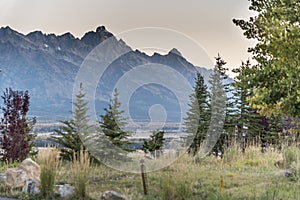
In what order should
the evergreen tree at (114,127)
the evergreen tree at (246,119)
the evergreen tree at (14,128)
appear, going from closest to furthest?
the evergreen tree at (14,128) < the evergreen tree at (114,127) < the evergreen tree at (246,119)

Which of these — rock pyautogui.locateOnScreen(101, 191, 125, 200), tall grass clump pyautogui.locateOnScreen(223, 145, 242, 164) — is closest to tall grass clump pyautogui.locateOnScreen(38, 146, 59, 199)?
rock pyautogui.locateOnScreen(101, 191, 125, 200)

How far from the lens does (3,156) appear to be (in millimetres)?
10492

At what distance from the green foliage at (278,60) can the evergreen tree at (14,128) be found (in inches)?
275

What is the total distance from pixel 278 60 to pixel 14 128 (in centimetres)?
757

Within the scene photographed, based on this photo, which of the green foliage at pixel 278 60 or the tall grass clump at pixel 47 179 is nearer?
the green foliage at pixel 278 60

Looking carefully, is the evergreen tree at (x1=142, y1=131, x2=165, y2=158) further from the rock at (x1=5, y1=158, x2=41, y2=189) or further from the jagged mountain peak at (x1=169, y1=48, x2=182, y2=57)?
the rock at (x1=5, y1=158, x2=41, y2=189)

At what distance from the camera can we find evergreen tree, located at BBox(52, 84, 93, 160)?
11602 mm

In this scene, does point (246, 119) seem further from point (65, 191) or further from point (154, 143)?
point (65, 191)

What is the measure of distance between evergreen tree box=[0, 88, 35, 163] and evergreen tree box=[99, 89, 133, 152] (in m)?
2.39

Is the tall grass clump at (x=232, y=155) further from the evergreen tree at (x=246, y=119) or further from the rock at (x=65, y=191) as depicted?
the rock at (x=65, y=191)

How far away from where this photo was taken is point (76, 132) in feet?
38.7

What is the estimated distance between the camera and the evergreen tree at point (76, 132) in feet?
38.1

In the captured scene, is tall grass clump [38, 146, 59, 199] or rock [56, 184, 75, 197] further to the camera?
tall grass clump [38, 146, 59, 199]

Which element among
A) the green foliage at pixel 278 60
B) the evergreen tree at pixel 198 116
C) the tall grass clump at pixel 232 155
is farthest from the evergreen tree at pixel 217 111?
the green foliage at pixel 278 60
